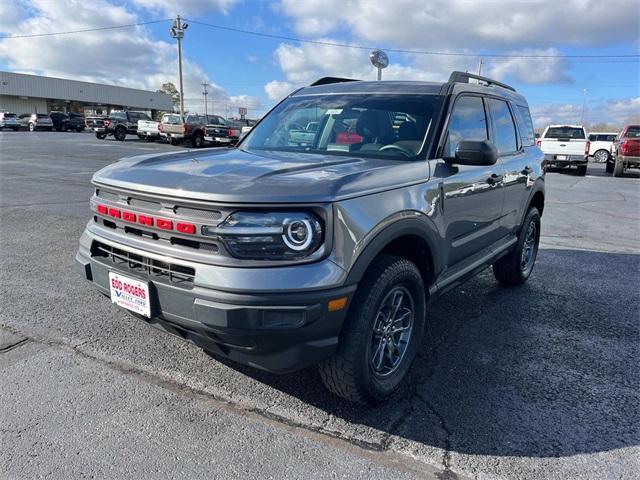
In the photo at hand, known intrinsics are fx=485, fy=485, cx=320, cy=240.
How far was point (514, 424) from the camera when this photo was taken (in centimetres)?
274

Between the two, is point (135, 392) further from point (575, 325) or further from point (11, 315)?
point (575, 325)

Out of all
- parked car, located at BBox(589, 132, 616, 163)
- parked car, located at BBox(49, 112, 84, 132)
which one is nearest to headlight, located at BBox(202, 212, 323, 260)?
parked car, located at BBox(589, 132, 616, 163)

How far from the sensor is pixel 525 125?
521 cm

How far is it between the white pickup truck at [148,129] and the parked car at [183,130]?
88cm

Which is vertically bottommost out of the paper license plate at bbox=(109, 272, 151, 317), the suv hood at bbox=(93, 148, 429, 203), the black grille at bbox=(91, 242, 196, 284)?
the paper license plate at bbox=(109, 272, 151, 317)

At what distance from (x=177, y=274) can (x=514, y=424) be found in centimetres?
203

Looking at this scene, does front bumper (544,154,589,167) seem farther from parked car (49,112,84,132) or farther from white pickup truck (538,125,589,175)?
parked car (49,112,84,132)

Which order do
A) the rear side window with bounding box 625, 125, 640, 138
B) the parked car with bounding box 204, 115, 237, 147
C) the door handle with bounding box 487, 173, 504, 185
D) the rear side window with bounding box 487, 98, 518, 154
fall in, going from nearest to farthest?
the door handle with bounding box 487, 173, 504, 185
the rear side window with bounding box 487, 98, 518, 154
the rear side window with bounding box 625, 125, 640, 138
the parked car with bounding box 204, 115, 237, 147

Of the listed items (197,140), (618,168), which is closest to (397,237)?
(618,168)

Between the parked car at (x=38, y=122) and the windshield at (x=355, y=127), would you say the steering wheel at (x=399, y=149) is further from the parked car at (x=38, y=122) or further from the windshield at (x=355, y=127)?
the parked car at (x=38, y=122)

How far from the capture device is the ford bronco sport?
224cm

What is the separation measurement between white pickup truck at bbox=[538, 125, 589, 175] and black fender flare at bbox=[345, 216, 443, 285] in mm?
17803

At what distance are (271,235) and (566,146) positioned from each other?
19849 mm

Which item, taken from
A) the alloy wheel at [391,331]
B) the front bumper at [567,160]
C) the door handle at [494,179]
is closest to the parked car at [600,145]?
the front bumper at [567,160]
